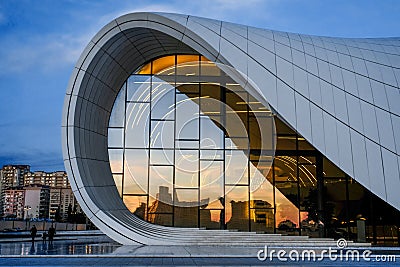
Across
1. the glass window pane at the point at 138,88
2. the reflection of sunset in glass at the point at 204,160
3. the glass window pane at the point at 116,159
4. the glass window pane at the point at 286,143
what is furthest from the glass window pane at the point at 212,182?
the glass window pane at the point at 138,88

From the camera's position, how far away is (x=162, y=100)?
20.8 metres

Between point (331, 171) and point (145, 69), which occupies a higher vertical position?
point (145, 69)

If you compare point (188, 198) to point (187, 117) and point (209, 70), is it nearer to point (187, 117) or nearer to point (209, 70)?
point (187, 117)

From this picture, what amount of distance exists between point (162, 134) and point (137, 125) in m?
1.28

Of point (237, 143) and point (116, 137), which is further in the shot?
point (116, 137)

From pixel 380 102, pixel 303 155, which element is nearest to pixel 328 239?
pixel 303 155

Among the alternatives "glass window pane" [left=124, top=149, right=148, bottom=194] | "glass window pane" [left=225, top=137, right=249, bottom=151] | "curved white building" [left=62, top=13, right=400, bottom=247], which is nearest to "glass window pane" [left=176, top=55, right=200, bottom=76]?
"curved white building" [left=62, top=13, right=400, bottom=247]

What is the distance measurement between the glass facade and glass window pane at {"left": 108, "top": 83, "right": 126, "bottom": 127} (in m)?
0.05

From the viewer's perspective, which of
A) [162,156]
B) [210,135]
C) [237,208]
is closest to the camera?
[237,208]

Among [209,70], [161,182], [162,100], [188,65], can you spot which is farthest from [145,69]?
[161,182]

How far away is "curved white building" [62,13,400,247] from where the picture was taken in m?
16.3

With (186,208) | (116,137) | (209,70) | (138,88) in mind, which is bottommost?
(186,208)

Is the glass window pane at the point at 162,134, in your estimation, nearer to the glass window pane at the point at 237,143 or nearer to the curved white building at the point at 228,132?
the curved white building at the point at 228,132

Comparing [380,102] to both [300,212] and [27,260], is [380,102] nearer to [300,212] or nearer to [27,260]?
[300,212]
